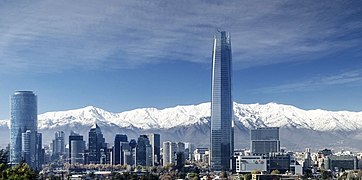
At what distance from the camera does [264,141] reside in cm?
8625

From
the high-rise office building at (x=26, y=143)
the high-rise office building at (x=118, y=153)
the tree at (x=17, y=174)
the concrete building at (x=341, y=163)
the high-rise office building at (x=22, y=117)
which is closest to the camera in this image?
the tree at (x=17, y=174)

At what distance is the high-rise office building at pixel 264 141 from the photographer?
8338cm

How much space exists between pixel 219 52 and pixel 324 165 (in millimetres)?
24569

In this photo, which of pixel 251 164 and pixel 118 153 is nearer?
pixel 251 164

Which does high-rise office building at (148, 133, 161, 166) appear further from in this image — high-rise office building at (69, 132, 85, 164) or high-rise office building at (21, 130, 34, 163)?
high-rise office building at (21, 130, 34, 163)

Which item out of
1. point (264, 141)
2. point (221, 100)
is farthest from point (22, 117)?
point (264, 141)

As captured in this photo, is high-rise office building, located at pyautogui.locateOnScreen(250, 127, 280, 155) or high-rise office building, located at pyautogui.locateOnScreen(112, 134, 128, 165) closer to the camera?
high-rise office building, located at pyautogui.locateOnScreen(112, 134, 128, 165)

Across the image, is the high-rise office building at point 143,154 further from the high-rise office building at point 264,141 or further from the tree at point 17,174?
the tree at point 17,174

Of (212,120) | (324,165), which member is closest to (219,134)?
(212,120)

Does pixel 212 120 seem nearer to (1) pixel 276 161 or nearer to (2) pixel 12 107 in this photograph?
(1) pixel 276 161

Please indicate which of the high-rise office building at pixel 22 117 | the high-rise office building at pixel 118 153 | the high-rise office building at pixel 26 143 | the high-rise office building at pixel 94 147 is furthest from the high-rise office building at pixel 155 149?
the high-rise office building at pixel 22 117

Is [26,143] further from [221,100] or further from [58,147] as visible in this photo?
[221,100]

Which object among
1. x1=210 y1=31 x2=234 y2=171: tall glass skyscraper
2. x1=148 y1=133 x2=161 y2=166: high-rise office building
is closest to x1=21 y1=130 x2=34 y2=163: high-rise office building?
x1=148 y1=133 x2=161 y2=166: high-rise office building

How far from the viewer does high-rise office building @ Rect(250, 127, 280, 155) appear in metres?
83.4
